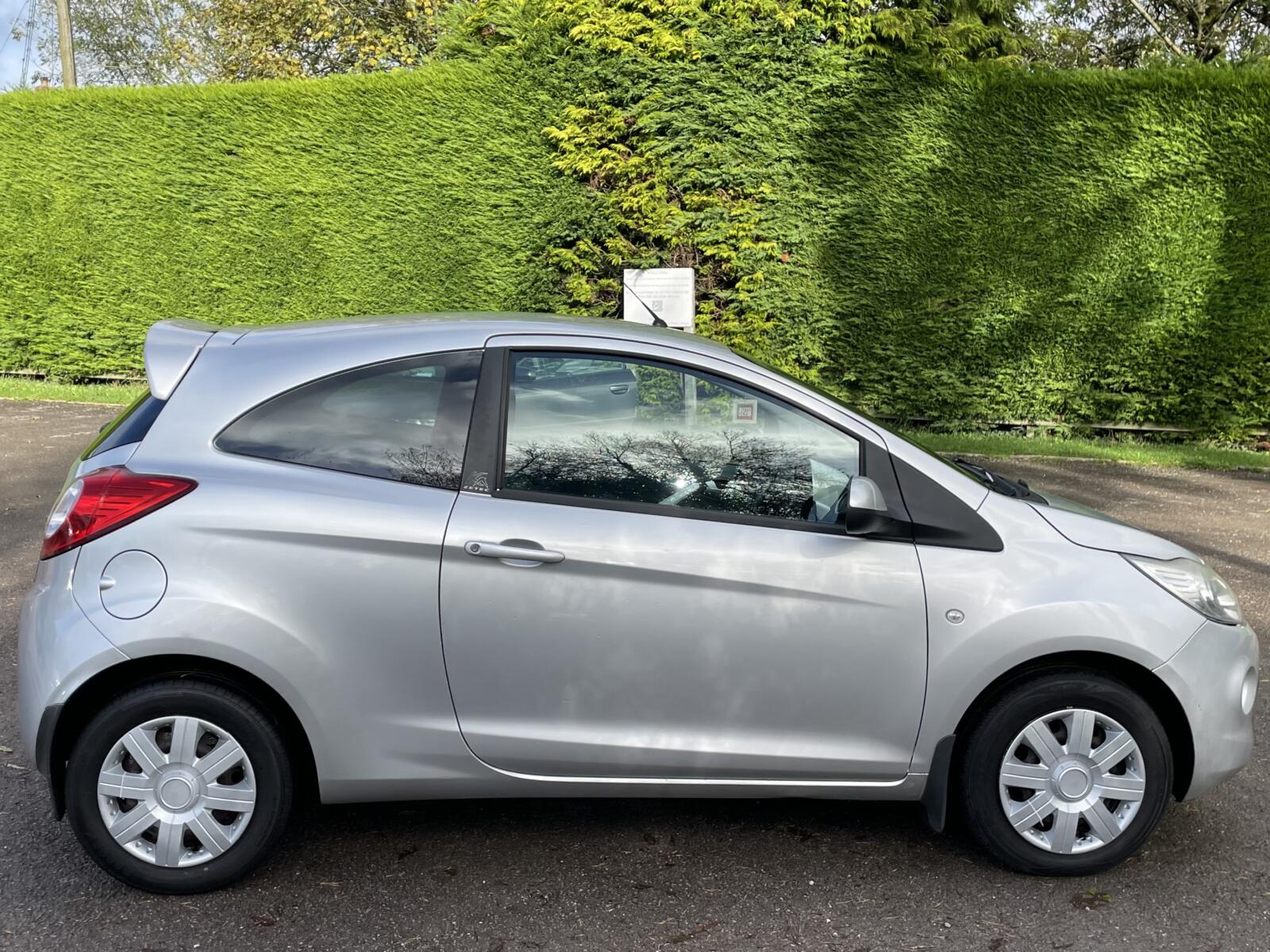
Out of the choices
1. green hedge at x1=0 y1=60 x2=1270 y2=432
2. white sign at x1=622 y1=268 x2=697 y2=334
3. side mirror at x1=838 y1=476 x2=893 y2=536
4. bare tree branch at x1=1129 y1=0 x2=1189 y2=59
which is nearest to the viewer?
side mirror at x1=838 y1=476 x2=893 y2=536

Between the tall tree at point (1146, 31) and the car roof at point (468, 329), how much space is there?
21.0 m

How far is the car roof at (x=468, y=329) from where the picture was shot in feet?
10.9

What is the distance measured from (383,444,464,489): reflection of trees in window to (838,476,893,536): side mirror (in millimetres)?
1124

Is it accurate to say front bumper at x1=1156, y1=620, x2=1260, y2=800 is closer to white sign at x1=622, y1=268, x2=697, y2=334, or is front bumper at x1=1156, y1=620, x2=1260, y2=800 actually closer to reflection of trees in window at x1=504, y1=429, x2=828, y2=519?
reflection of trees in window at x1=504, y1=429, x2=828, y2=519

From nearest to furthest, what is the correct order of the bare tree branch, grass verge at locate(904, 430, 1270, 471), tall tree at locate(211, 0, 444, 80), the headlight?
the headlight → grass verge at locate(904, 430, 1270, 471) → the bare tree branch → tall tree at locate(211, 0, 444, 80)

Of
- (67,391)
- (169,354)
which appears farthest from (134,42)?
(169,354)

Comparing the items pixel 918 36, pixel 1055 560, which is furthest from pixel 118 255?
pixel 1055 560

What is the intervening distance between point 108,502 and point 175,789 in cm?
81

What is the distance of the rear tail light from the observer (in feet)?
9.82

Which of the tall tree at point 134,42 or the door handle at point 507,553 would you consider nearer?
the door handle at point 507,553

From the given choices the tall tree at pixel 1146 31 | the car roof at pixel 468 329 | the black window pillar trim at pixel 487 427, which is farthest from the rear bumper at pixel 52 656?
the tall tree at pixel 1146 31

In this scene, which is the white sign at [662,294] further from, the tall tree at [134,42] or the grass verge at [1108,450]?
the tall tree at [134,42]

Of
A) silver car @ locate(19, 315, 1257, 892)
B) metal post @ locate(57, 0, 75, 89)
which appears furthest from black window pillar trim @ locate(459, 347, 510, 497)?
metal post @ locate(57, 0, 75, 89)

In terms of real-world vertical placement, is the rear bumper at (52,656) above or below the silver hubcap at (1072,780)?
above
